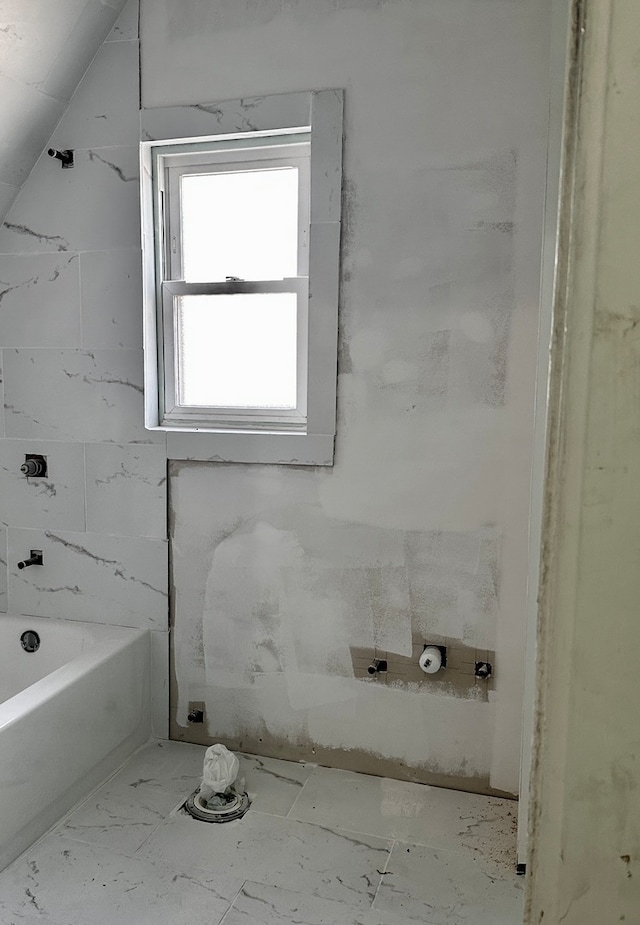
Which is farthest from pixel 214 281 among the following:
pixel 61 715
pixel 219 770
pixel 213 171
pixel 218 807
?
pixel 218 807

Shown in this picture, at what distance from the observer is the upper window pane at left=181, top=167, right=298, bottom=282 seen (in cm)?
248

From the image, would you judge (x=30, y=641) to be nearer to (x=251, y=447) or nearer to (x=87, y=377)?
(x=87, y=377)

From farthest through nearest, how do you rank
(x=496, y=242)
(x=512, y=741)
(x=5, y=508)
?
1. (x=5, y=508)
2. (x=512, y=741)
3. (x=496, y=242)

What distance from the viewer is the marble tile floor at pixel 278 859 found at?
6.02 feet

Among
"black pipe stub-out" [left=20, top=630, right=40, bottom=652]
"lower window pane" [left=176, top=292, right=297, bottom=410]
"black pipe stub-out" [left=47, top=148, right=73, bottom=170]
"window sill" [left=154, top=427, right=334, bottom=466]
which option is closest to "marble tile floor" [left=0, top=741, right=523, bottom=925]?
"black pipe stub-out" [left=20, top=630, right=40, bottom=652]

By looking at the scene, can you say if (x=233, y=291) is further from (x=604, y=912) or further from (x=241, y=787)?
(x=604, y=912)

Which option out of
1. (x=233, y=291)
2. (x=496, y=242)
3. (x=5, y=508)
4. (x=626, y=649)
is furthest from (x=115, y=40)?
(x=626, y=649)

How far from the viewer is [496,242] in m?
2.17

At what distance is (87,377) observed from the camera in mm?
2607

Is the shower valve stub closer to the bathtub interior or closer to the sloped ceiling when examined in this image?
the bathtub interior

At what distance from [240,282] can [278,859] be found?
180 centimetres

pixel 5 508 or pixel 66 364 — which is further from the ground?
pixel 66 364

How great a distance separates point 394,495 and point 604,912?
6.53 ft

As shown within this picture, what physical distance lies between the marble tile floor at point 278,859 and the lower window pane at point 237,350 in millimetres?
1303
